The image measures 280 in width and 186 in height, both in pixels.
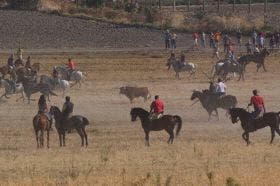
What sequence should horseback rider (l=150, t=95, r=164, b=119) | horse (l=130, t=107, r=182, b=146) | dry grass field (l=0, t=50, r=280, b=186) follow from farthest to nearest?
horseback rider (l=150, t=95, r=164, b=119), horse (l=130, t=107, r=182, b=146), dry grass field (l=0, t=50, r=280, b=186)

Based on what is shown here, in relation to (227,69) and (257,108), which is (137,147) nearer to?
(257,108)

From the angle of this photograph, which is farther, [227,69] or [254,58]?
[254,58]

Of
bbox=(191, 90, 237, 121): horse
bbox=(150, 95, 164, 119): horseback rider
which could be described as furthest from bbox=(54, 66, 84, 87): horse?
bbox=(150, 95, 164, 119): horseback rider

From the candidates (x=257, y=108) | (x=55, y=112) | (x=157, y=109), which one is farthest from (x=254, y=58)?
(x=55, y=112)

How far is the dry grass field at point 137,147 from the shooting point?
24078mm

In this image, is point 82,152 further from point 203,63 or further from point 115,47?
point 115,47

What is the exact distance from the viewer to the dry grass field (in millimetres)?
24078

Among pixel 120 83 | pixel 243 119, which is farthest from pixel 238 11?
pixel 243 119

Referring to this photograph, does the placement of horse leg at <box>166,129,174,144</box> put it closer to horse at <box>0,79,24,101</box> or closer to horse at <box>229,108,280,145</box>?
horse at <box>229,108,280,145</box>

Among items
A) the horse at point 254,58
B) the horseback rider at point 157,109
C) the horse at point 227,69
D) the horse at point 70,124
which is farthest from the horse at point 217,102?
Result: the horse at point 254,58

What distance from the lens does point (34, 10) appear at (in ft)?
290

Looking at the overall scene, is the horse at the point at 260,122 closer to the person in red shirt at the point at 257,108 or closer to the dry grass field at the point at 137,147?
the person in red shirt at the point at 257,108

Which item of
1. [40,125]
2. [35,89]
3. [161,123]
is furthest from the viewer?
[35,89]

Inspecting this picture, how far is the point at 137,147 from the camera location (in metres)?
31.8
